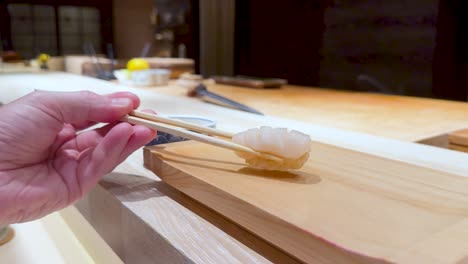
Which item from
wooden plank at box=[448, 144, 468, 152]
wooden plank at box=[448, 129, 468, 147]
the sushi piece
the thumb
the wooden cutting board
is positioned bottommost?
wooden plank at box=[448, 144, 468, 152]

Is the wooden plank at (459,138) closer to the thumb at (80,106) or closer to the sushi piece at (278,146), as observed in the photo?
the sushi piece at (278,146)

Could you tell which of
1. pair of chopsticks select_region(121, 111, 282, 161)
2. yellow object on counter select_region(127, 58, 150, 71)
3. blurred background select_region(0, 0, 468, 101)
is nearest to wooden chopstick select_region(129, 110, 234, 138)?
pair of chopsticks select_region(121, 111, 282, 161)

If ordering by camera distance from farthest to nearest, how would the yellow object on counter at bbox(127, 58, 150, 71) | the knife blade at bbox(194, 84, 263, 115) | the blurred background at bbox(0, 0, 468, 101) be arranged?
the blurred background at bbox(0, 0, 468, 101) → the yellow object on counter at bbox(127, 58, 150, 71) → the knife blade at bbox(194, 84, 263, 115)

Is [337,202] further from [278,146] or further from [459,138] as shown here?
[459,138]

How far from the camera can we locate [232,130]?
132 centimetres

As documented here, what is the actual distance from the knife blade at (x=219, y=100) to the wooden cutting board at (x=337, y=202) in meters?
0.88

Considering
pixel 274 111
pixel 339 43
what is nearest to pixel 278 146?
pixel 274 111

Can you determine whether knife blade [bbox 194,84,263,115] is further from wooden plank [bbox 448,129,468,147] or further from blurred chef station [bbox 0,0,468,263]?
wooden plank [bbox 448,129,468,147]

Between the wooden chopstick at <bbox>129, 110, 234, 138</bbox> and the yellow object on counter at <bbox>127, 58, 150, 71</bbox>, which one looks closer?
the wooden chopstick at <bbox>129, 110, 234, 138</bbox>

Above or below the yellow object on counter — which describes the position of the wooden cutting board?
below

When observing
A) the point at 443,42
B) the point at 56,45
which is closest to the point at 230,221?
the point at 443,42

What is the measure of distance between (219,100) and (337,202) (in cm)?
137

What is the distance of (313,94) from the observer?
2461mm

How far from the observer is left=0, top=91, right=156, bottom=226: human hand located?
792 mm
